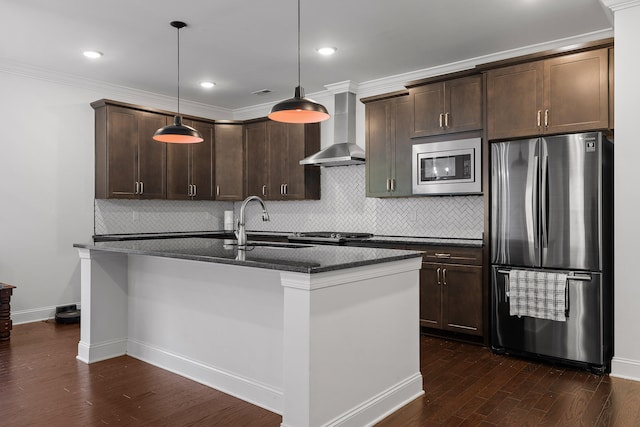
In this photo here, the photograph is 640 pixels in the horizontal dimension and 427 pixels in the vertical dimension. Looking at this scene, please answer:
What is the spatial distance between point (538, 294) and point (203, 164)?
469 centimetres

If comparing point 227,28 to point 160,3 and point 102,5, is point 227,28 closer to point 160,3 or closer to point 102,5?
point 160,3

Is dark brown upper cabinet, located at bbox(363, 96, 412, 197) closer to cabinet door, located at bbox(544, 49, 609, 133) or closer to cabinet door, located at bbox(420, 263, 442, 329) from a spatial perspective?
cabinet door, located at bbox(420, 263, 442, 329)

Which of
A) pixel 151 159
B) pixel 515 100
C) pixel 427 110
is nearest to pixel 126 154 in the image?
pixel 151 159

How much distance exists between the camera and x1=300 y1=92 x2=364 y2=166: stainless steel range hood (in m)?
5.50

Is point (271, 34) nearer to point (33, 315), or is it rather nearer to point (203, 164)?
point (203, 164)

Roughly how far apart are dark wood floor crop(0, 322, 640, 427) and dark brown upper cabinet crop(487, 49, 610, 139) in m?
1.94

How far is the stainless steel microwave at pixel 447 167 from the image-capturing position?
4.37 metres

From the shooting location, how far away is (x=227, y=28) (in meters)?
4.07

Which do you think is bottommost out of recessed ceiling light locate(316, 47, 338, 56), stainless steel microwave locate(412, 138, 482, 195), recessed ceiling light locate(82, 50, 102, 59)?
stainless steel microwave locate(412, 138, 482, 195)

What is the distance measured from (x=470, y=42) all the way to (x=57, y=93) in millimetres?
4616

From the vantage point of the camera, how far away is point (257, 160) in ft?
21.7

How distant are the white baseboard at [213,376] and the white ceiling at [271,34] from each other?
2724 mm

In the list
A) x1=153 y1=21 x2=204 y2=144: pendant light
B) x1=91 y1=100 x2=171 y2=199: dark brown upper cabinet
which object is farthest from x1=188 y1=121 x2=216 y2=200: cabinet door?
x1=153 y1=21 x2=204 y2=144: pendant light

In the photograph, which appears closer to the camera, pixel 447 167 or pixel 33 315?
pixel 447 167
